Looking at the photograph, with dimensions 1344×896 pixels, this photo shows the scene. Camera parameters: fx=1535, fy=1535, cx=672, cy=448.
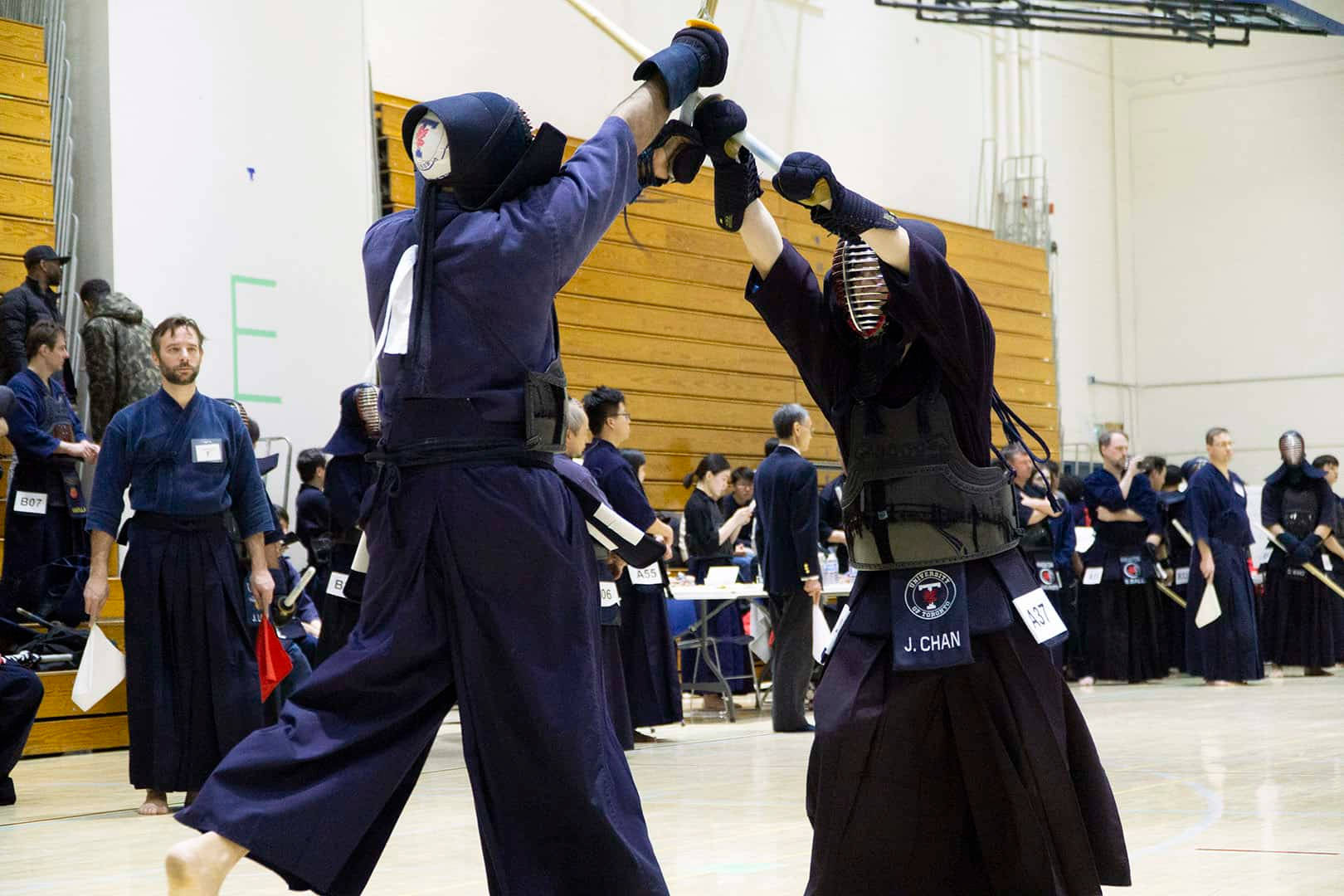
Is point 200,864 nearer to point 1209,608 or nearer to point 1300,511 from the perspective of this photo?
point 1209,608

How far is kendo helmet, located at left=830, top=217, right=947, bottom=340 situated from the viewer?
2975 mm

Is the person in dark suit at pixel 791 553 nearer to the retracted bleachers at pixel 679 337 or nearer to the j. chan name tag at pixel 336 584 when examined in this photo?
the j. chan name tag at pixel 336 584

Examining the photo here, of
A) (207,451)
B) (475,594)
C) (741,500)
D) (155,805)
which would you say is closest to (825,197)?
(475,594)

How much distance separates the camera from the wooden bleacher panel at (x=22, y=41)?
9.62 m

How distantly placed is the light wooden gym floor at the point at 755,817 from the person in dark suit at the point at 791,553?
290 mm

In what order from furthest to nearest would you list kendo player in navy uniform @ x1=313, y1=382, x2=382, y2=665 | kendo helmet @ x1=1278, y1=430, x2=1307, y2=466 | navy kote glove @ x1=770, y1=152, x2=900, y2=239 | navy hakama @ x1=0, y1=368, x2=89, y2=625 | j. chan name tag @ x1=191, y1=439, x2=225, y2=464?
kendo helmet @ x1=1278, y1=430, x2=1307, y2=466 → navy hakama @ x1=0, y1=368, x2=89, y2=625 → kendo player in navy uniform @ x1=313, y1=382, x2=382, y2=665 → j. chan name tag @ x1=191, y1=439, x2=225, y2=464 → navy kote glove @ x1=770, y1=152, x2=900, y2=239

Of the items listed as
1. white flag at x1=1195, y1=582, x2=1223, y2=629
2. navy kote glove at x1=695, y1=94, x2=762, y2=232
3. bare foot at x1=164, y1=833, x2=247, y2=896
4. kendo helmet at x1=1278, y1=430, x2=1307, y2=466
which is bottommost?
white flag at x1=1195, y1=582, x2=1223, y2=629

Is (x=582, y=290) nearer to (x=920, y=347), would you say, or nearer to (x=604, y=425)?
(x=604, y=425)

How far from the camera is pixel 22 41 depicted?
967 cm

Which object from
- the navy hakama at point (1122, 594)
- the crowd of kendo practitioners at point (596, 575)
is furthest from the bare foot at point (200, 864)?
the navy hakama at point (1122, 594)

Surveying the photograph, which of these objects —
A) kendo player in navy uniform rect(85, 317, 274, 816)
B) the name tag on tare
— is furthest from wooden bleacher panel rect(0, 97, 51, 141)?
the name tag on tare

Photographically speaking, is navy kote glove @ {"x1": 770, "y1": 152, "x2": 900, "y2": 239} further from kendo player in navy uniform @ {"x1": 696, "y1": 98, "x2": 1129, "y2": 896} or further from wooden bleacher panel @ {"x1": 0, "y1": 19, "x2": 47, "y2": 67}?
wooden bleacher panel @ {"x1": 0, "y1": 19, "x2": 47, "y2": 67}

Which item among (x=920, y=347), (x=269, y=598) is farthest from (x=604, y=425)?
(x=920, y=347)

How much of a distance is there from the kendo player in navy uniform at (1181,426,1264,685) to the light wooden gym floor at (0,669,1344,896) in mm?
2721
